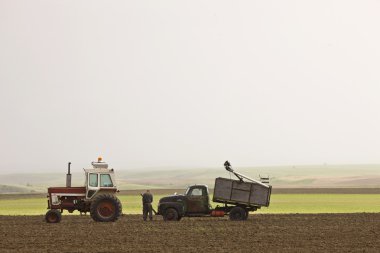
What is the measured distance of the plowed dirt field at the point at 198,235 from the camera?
74.7ft

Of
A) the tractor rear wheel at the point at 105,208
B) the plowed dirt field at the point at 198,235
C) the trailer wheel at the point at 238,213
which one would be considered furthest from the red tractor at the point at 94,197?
the trailer wheel at the point at 238,213

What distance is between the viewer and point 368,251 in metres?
21.9

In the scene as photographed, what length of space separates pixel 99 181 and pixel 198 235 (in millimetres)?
8334

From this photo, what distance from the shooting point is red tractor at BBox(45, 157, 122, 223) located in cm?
3303

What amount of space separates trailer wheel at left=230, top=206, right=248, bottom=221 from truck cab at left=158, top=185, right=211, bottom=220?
1177 mm

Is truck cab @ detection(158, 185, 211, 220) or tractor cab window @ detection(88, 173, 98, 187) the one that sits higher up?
tractor cab window @ detection(88, 173, 98, 187)

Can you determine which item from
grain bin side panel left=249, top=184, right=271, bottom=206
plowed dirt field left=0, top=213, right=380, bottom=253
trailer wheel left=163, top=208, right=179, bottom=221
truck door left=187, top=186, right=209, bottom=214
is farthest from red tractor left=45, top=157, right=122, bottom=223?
grain bin side panel left=249, top=184, right=271, bottom=206

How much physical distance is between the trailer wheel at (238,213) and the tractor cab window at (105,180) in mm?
5999

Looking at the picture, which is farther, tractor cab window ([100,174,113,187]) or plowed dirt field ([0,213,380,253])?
tractor cab window ([100,174,113,187])

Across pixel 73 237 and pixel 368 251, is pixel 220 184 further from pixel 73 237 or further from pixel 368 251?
pixel 368 251

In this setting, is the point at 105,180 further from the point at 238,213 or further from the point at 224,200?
the point at 238,213

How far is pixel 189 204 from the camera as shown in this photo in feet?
113

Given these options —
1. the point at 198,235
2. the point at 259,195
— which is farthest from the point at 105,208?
the point at 198,235

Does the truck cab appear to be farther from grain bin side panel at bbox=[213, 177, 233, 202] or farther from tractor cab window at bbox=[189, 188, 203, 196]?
grain bin side panel at bbox=[213, 177, 233, 202]
